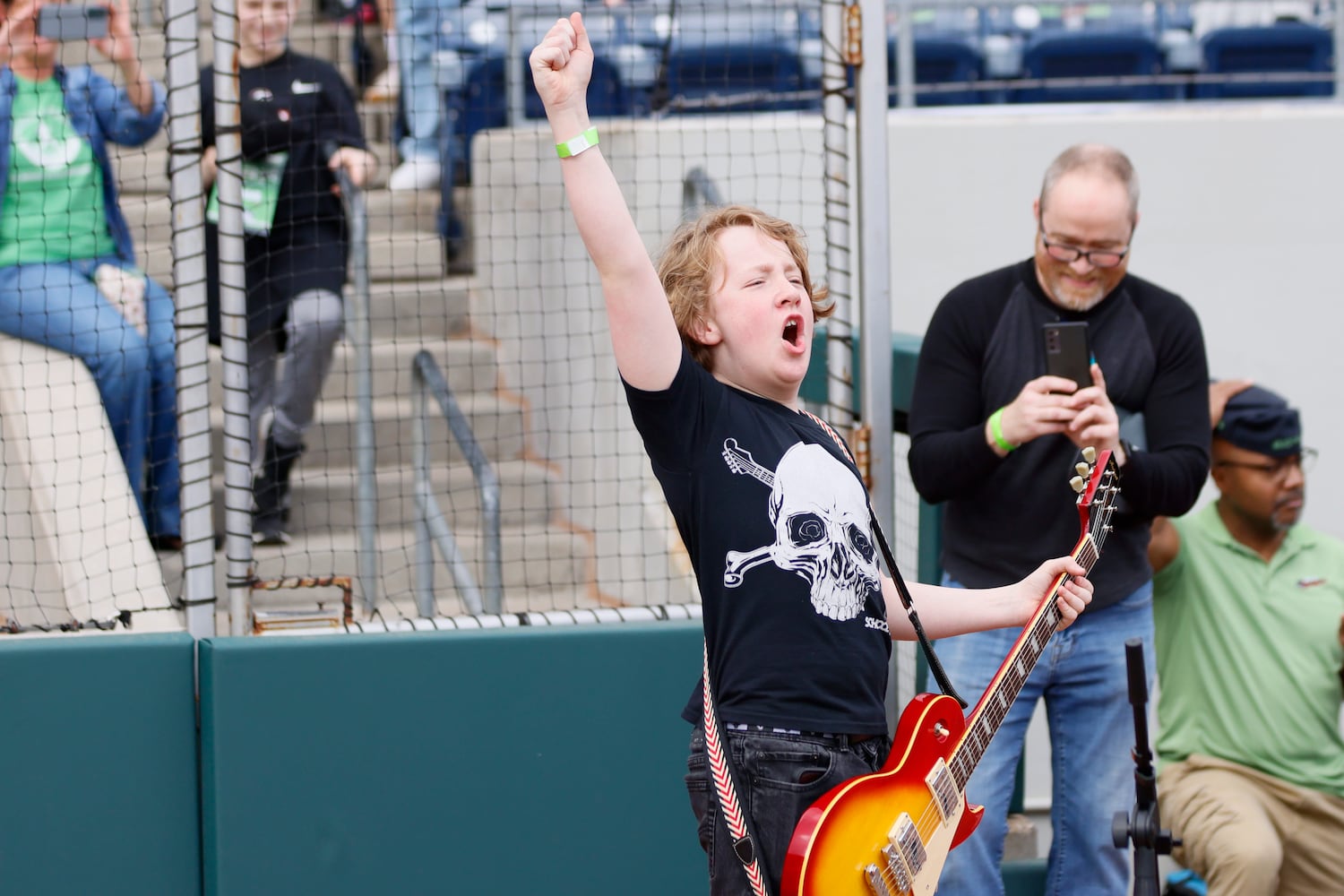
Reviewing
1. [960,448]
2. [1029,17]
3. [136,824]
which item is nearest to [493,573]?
[136,824]

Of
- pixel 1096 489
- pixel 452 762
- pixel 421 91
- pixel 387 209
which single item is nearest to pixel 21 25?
pixel 452 762

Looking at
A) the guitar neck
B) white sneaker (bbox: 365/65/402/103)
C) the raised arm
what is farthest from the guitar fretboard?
white sneaker (bbox: 365/65/402/103)

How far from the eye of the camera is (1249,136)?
6.09 m

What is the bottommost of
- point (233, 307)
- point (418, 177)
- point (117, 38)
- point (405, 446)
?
point (405, 446)

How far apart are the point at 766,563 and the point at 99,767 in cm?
188

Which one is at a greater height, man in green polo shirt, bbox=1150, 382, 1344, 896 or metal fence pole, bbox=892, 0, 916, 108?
metal fence pole, bbox=892, 0, 916, 108

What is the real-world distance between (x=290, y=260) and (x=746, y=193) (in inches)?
71.9

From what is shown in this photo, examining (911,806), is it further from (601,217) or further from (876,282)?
(876,282)

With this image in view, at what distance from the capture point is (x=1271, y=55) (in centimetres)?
800

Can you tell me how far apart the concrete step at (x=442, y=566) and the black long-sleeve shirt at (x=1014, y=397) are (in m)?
2.27

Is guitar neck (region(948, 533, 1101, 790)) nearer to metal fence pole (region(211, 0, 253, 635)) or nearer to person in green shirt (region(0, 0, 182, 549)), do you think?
metal fence pole (region(211, 0, 253, 635))

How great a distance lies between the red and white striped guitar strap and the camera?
7.23 feet

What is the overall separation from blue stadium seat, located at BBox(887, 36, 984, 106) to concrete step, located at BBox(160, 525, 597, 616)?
3.39 metres

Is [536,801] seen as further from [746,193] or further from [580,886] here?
[746,193]
